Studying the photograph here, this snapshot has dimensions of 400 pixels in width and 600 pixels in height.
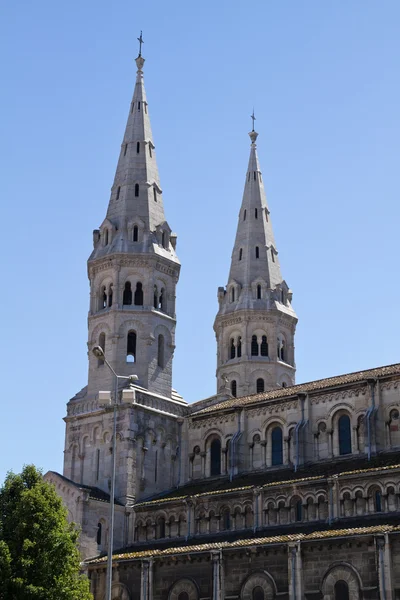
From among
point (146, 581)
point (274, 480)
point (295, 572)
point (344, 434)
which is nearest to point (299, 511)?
point (274, 480)

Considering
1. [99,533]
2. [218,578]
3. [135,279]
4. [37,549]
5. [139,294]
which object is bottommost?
[218,578]

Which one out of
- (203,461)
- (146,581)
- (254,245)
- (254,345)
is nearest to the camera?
(146,581)

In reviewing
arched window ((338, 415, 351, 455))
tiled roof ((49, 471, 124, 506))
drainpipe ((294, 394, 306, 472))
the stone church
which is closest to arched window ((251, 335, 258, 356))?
the stone church

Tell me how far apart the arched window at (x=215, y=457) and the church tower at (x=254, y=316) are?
472 inches

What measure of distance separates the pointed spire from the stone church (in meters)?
7.88

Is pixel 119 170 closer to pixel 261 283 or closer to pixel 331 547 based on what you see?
pixel 261 283

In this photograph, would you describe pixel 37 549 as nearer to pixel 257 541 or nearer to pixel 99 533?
pixel 257 541

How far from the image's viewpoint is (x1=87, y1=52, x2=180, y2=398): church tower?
64.9m

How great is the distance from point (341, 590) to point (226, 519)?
11.3 meters

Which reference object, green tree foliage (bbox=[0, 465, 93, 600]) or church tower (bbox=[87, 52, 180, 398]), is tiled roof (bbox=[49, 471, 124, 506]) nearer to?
church tower (bbox=[87, 52, 180, 398])

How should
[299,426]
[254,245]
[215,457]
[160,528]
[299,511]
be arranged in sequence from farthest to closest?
[254,245]
[215,457]
[160,528]
[299,426]
[299,511]

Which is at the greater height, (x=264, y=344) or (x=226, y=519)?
(x=264, y=344)

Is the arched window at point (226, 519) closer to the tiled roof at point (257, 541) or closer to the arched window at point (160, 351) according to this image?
the tiled roof at point (257, 541)

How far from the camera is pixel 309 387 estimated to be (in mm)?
60719
